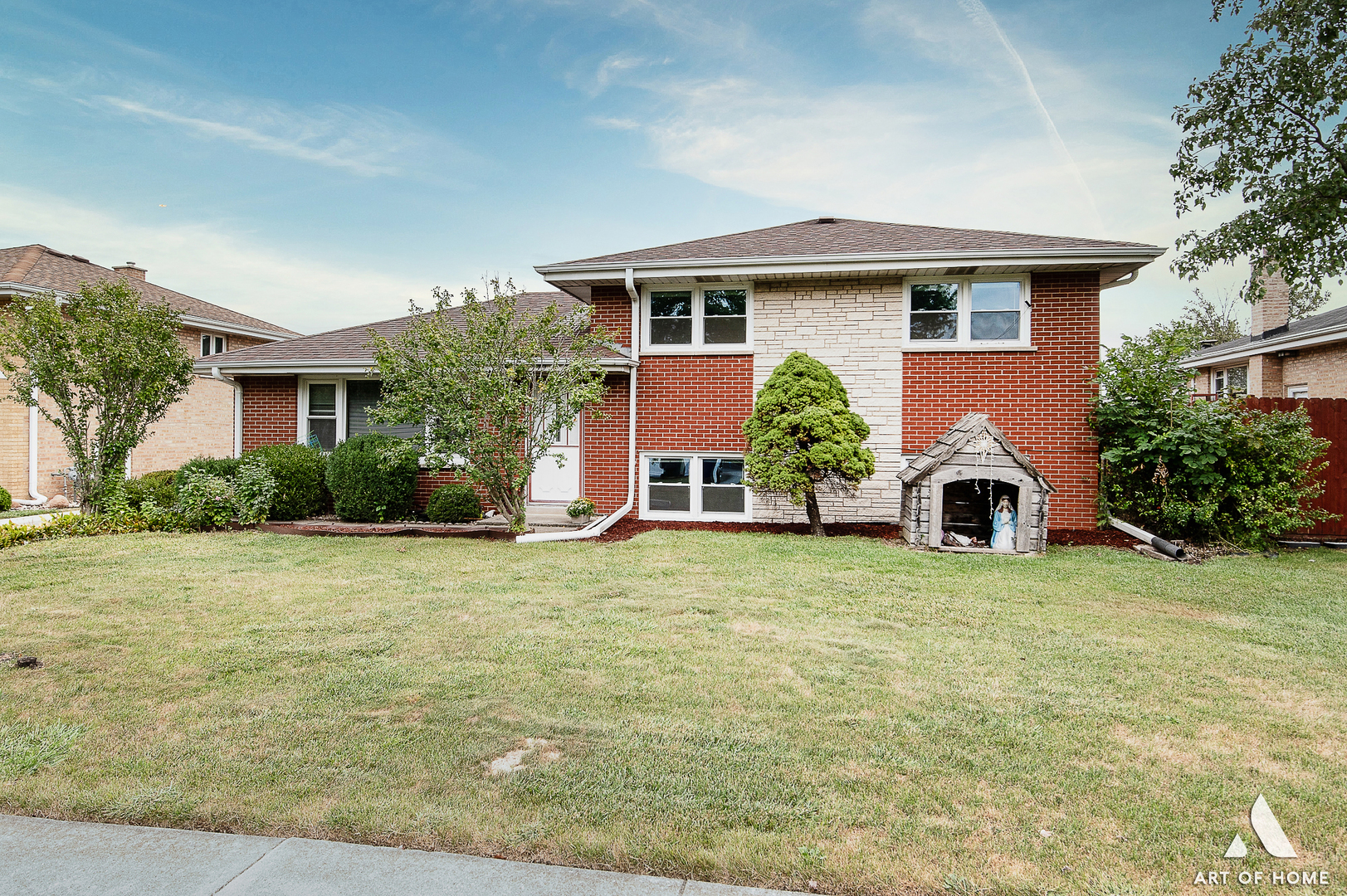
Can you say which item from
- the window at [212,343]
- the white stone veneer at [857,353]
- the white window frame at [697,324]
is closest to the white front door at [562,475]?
the white window frame at [697,324]

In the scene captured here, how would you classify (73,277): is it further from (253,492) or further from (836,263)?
(836,263)

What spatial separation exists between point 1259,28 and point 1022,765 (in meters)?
17.8

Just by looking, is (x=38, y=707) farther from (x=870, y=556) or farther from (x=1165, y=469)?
(x=1165, y=469)

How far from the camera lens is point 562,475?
1245 cm

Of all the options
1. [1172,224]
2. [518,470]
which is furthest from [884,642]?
[1172,224]

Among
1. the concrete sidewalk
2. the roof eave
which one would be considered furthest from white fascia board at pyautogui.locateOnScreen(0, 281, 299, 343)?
the concrete sidewalk

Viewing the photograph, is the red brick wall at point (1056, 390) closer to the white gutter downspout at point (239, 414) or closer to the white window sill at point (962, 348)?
the white window sill at point (962, 348)

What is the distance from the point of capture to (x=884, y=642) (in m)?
4.95

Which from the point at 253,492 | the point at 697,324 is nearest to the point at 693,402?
the point at 697,324

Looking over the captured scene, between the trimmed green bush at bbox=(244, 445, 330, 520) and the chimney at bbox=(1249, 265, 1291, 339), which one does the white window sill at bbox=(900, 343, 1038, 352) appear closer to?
the trimmed green bush at bbox=(244, 445, 330, 520)

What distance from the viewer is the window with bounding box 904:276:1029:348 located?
35.0ft

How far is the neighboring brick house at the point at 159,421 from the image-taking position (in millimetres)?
13945

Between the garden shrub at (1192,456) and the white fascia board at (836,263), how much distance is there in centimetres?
152

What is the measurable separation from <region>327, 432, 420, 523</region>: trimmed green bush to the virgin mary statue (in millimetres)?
8623
